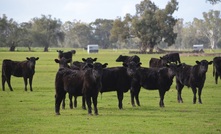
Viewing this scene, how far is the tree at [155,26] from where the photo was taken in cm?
11238

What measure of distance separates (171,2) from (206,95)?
9238cm

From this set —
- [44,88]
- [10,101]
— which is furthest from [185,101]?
[44,88]

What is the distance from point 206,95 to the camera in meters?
25.6

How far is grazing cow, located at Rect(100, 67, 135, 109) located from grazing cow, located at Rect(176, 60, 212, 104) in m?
3.27

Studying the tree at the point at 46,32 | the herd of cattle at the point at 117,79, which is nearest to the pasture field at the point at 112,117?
the herd of cattle at the point at 117,79

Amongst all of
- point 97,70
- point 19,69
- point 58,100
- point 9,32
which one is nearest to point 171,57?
point 19,69

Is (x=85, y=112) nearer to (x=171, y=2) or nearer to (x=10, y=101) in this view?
(x=10, y=101)

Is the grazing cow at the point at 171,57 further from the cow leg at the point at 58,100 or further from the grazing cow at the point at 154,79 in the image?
the cow leg at the point at 58,100

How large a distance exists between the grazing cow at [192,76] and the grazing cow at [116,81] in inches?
129

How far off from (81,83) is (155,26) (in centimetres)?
9654

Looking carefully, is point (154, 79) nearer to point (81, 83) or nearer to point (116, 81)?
point (116, 81)

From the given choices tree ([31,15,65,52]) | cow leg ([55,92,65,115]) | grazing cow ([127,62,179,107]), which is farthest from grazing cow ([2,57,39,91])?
tree ([31,15,65,52])

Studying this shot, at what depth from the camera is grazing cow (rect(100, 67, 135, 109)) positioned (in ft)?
65.4

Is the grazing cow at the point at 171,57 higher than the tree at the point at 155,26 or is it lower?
lower
